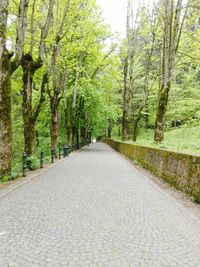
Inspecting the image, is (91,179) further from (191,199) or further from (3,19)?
(3,19)

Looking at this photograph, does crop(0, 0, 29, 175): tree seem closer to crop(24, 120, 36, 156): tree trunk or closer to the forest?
the forest

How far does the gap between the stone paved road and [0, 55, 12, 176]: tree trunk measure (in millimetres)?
1739

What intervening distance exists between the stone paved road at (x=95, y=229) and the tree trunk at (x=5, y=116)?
1.74 meters

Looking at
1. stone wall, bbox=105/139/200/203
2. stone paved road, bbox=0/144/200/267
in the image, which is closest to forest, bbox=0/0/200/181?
stone wall, bbox=105/139/200/203

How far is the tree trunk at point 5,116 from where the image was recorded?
30.0 feet

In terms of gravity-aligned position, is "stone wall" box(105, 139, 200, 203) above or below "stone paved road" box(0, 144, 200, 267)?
above

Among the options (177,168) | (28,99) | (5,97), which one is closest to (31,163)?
(28,99)

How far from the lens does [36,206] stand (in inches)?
244

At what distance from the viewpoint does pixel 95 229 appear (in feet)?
15.5

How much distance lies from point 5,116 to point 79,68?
11.5 metres

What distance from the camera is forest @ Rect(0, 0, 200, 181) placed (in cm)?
1054

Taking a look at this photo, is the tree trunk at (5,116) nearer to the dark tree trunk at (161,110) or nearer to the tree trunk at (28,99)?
the tree trunk at (28,99)

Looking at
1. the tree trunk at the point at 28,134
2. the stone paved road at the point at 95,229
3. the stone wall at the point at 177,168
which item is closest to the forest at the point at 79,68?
the tree trunk at the point at 28,134

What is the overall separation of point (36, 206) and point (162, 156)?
19.7 feet
